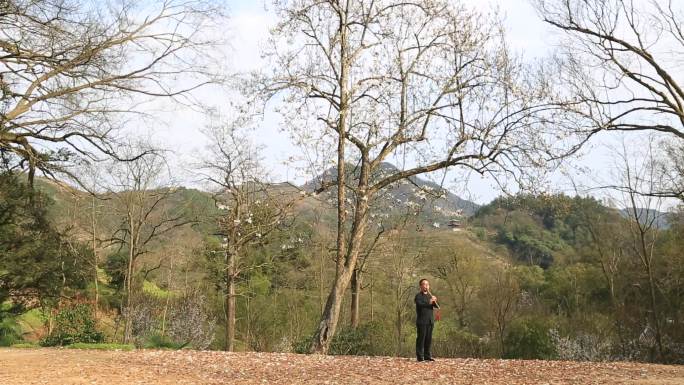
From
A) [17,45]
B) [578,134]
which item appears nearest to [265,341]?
[578,134]

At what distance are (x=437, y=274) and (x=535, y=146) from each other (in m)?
21.7

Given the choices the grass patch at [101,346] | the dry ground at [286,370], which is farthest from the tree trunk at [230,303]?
the dry ground at [286,370]

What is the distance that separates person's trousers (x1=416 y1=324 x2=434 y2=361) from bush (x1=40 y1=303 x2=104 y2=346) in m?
7.93

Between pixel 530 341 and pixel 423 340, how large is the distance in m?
15.6

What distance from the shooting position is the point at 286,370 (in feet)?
29.5

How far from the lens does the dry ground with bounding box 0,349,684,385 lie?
808cm

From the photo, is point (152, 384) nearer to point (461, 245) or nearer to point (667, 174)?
point (667, 174)

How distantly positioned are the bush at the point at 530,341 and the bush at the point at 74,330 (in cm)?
1671

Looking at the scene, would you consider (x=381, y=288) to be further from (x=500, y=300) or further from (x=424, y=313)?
(x=424, y=313)

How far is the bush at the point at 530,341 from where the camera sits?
23266 mm

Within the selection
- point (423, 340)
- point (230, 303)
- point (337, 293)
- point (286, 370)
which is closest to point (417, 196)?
point (337, 293)

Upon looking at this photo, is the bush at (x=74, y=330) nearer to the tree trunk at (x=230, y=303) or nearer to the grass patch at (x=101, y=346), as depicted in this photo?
the grass patch at (x=101, y=346)

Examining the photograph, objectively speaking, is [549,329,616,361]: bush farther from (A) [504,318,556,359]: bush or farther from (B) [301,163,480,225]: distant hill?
(B) [301,163,480,225]: distant hill

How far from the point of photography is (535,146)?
1172 cm
